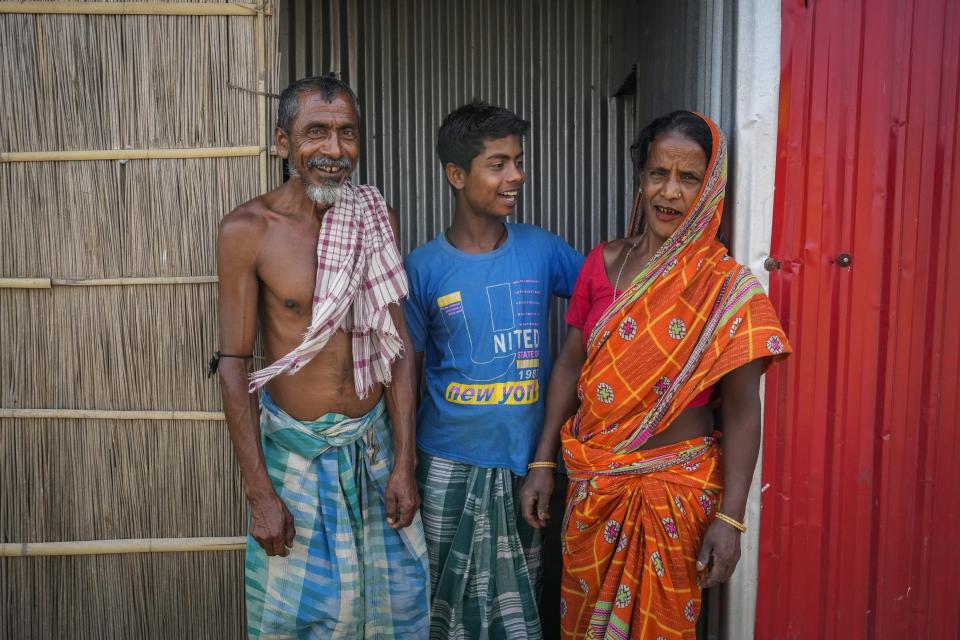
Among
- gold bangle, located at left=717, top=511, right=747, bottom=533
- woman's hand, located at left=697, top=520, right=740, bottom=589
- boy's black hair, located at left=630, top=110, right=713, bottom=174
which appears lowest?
woman's hand, located at left=697, top=520, right=740, bottom=589

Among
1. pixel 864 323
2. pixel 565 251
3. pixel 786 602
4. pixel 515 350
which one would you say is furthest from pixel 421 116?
pixel 786 602

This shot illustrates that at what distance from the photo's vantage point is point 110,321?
9.18ft

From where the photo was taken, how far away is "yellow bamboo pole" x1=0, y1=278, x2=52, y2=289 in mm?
2754

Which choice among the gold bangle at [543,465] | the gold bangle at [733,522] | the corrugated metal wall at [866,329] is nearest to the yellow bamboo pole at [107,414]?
the gold bangle at [543,465]

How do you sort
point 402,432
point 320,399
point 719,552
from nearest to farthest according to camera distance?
point 719,552 < point 320,399 < point 402,432

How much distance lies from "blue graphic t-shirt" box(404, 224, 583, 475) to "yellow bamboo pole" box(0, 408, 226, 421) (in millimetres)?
808

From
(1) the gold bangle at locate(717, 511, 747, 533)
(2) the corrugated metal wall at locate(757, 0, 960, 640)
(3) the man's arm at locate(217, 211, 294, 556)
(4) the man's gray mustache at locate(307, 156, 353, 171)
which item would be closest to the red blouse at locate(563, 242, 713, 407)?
(1) the gold bangle at locate(717, 511, 747, 533)

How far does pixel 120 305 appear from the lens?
2.79 meters

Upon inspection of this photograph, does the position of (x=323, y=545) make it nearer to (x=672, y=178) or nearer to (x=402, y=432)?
(x=402, y=432)

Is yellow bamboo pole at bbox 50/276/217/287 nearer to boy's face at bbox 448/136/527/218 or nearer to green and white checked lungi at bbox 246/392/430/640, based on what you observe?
green and white checked lungi at bbox 246/392/430/640

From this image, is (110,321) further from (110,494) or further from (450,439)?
(450,439)

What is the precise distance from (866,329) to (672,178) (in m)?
0.88

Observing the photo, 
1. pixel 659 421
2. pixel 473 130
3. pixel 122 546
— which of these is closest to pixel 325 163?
pixel 473 130

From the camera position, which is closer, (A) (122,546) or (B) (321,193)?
(B) (321,193)
